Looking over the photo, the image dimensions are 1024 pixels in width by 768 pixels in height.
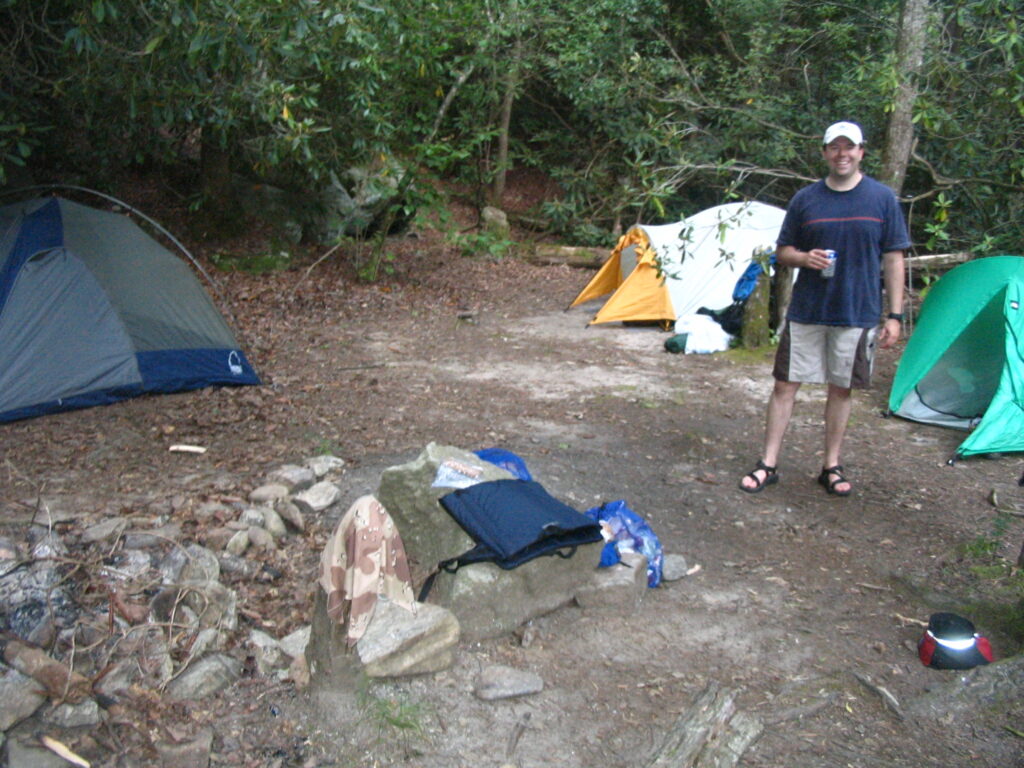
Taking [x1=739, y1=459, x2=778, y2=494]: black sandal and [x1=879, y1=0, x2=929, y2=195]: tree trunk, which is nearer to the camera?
[x1=739, y1=459, x2=778, y2=494]: black sandal

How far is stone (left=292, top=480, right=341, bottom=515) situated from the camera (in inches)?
163

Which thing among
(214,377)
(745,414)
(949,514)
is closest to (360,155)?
(214,377)

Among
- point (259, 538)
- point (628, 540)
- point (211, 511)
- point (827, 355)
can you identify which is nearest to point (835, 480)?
point (827, 355)

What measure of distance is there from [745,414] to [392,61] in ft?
16.4

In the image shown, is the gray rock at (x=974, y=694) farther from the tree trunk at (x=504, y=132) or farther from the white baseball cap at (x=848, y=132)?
the tree trunk at (x=504, y=132)

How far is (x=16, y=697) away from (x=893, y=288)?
3.87m

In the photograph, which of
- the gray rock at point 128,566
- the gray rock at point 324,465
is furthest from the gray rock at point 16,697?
the gray rock at point 324,465

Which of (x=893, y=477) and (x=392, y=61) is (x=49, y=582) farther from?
(x=392, y=61)

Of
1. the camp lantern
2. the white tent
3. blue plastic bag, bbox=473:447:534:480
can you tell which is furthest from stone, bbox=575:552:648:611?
the white tent

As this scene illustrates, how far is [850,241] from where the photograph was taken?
13.4 ft

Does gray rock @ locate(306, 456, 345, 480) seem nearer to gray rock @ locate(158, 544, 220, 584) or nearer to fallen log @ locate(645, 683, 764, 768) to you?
gray rock @ locate(158, 544, 220, 584)

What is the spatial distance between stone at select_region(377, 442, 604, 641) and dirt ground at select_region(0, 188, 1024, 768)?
3.2 inches

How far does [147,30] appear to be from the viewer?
5359mm

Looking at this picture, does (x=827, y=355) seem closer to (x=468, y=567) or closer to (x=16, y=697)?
(x=468, y=567)
